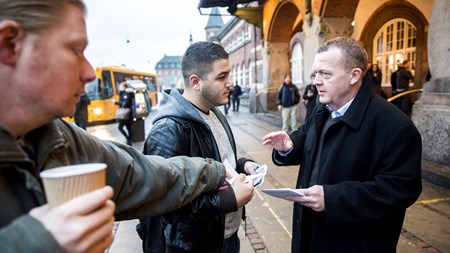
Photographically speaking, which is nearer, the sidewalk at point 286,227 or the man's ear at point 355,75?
the man's ear at point 355,75

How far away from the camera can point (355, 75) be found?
76.7 inches

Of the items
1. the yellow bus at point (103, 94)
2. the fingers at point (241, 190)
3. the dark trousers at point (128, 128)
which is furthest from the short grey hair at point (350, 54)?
the yellow bus at point (103, 94)

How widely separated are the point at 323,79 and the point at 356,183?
0.71 meters

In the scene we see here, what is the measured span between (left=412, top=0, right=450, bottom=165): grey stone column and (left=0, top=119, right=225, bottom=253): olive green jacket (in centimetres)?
480

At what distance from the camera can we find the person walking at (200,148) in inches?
56.8

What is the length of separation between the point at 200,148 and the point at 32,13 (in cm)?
121

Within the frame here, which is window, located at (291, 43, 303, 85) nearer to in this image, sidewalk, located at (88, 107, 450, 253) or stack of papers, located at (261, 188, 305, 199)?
sidewalk, located at (88, 107, 450, 253)

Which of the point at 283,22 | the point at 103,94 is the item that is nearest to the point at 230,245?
the point at 283,22

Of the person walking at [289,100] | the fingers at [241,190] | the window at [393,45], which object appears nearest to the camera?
the fingers at [241,190]

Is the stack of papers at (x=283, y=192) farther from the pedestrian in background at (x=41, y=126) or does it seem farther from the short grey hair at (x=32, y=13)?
the short grey hair at (x=32, y=13)

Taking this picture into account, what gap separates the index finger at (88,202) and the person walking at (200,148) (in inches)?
30.2

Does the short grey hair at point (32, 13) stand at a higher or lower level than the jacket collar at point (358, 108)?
higher

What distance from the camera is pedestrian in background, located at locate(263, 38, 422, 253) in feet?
5.53

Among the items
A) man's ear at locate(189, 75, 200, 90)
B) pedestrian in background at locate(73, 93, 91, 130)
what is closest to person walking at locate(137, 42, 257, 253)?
man's ear at locate(189, 75, 200, 90)
